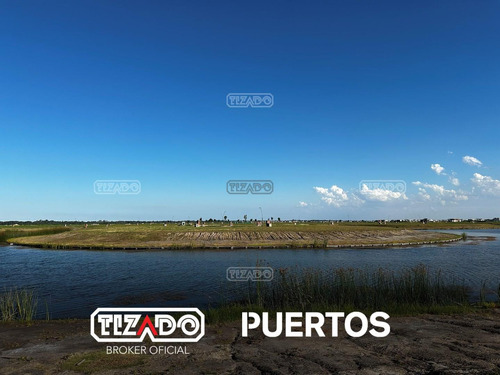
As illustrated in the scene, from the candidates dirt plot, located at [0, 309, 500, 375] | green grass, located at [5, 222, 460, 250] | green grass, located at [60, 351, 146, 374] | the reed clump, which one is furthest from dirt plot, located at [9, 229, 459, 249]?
green grass, located at [60, 351, 146, 374]

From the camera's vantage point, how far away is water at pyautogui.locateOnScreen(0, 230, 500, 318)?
83.8 ft

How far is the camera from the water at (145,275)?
83.8 feet

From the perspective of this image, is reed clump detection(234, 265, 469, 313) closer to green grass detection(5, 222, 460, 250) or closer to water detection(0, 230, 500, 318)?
water detection(0, 230, 500, 318)

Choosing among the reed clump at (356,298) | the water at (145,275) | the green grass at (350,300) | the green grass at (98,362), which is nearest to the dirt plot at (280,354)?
the green grass at (98,362)

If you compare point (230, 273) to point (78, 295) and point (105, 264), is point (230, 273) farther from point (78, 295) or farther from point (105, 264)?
point (105, 264)

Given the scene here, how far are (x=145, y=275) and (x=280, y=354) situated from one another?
27.3 m

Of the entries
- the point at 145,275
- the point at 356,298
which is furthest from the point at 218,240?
the point at 356,298

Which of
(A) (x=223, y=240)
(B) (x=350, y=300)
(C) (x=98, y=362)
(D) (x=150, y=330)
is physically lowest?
(B) (x=350, y=300)

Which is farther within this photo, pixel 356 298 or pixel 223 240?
pixel 223 240

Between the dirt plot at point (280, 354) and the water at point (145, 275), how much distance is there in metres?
9.18

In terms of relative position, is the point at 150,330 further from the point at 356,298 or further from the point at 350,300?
the point at 356,298

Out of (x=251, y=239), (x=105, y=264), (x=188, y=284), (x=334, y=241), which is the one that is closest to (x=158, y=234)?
(x=251, y=239)

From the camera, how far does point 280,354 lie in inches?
479

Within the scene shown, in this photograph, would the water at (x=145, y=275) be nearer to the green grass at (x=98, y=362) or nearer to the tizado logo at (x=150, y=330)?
the tizado logo at (x=150, y=330)
